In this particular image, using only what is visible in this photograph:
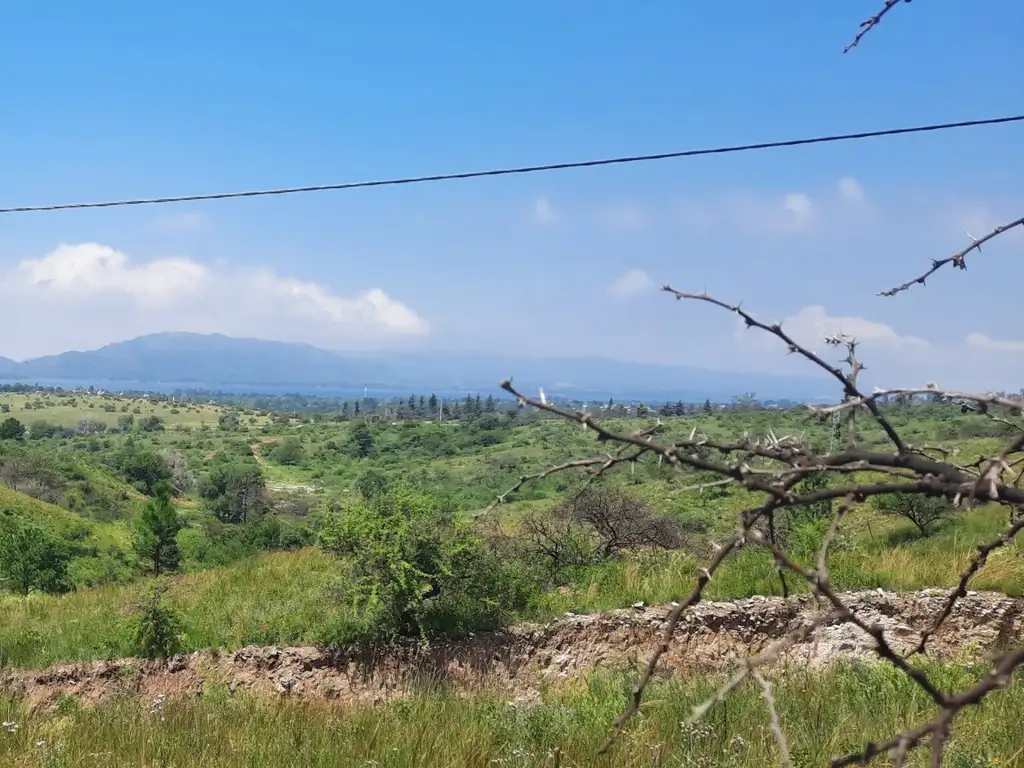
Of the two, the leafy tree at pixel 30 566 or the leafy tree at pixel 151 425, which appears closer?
the leafy tree at pixel 30 566

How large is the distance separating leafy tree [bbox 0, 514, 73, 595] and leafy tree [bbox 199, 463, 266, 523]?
1149 inches

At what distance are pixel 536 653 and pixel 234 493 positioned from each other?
53376 millimetres

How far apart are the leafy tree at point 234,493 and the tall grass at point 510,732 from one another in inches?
1937

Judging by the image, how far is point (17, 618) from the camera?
1255 centimetres

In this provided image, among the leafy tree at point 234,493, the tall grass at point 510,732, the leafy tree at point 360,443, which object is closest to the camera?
the tall grass at point 510,732

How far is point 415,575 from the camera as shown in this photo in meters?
9.66

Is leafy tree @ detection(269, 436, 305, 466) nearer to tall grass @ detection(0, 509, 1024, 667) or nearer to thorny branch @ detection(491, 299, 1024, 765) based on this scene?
tall grass @ detection(0, 509, 1024, 667)

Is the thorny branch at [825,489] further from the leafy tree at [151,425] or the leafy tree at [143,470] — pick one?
the leafy tree at [151,425]

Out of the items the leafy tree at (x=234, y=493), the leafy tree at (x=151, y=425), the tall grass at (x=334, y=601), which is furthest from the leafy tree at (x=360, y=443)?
the tall grass at (x=334, y=601)

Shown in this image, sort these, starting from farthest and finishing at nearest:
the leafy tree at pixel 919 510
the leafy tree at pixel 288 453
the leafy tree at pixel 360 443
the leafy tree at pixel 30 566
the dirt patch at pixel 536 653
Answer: the leafy tree at pixel 288 453 < the leafy tree at pixel 360 443 < the leafy tree at pixel 30 566 < the leafy tree at pixel 919 510 < the dirt patch at pixel 536 653

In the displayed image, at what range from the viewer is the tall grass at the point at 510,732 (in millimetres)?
→ 3705

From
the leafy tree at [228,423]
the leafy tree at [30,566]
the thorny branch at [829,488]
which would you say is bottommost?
the leafy tree at [228,423]

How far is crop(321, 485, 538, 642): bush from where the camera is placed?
31.3ft

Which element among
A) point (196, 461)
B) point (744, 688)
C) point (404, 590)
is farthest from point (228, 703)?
point (196, 461)
